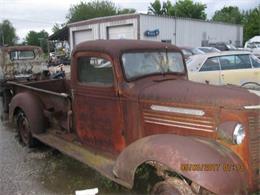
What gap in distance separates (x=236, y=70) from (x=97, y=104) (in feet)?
22.9

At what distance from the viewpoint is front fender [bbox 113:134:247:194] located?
320 centimetres

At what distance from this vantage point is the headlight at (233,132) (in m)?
3.42

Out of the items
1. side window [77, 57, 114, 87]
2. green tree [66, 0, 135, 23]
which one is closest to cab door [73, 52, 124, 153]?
side window [77, 57, 114, 87]

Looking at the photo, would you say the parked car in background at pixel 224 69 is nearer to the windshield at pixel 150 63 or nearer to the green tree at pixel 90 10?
the windshield at pixel 150 63

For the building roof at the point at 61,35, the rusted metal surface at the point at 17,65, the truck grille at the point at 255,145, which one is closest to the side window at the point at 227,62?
the rusted metal surface at the point at 17,65

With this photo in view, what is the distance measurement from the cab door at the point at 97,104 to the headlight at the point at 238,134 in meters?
1.50

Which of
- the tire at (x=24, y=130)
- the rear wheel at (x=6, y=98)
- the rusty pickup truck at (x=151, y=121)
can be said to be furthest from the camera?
the rear wheel at (x=6, y=98)

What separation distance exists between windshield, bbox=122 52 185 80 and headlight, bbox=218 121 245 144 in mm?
1392

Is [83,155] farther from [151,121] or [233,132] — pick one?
[233,132]

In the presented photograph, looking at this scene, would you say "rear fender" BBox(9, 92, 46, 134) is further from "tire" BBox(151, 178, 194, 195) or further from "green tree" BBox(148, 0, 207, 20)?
"green tree" BBox(148, 0, 207, 20)

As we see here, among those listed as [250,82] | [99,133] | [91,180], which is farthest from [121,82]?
[250,82]

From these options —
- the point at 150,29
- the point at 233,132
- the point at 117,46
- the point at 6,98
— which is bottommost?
the point at 6,98

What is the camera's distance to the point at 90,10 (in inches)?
2400

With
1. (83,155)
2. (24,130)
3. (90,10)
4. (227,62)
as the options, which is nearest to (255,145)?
(83,155)
